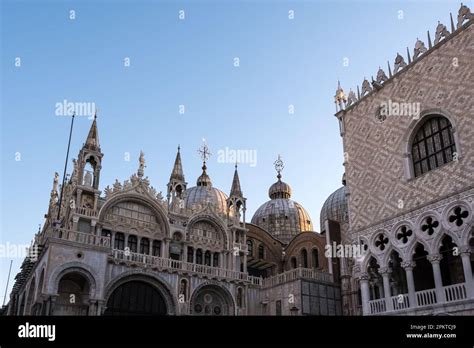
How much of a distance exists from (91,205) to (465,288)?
59.8 feet

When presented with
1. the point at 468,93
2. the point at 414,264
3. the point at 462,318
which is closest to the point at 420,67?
the point at 468,93

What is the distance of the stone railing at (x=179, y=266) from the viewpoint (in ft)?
79.4

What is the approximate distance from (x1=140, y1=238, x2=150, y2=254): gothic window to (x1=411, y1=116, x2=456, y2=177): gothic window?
15081mm

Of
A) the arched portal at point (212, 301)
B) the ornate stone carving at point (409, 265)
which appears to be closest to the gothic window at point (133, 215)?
the arched portal at point (212, 301)

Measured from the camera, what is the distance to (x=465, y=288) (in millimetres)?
16094

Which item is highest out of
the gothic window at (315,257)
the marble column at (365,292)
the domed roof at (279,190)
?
the domed roof at (279,190)

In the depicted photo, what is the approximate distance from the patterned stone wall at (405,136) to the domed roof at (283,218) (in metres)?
25.7

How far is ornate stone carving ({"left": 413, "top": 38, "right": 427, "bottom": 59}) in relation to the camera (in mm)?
19469

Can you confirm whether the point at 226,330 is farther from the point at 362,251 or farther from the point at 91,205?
the point at 91,205

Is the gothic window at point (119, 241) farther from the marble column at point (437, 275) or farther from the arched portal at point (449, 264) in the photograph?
the arched portal at point (449, 264)

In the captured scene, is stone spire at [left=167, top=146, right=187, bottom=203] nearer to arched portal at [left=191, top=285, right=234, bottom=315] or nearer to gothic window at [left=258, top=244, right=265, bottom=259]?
arched portal at [left=191, top=285, right=234, bottom=315]

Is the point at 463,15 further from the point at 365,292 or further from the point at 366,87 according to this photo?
the point at 365,292

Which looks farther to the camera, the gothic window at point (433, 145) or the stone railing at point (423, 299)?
the gothic window at point (433, 145)

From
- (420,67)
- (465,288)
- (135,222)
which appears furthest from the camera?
(135,222)
